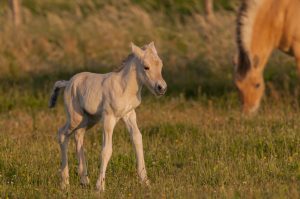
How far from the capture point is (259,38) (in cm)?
1284

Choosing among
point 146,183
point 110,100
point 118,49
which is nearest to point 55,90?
point 110,100

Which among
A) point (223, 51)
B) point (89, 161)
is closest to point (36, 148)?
point (89, 161)

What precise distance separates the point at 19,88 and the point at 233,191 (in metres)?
8.14

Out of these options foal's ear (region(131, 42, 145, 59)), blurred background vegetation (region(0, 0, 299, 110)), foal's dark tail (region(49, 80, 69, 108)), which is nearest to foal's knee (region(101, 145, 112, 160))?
foal's ear (region(131, 42, 145, 59))

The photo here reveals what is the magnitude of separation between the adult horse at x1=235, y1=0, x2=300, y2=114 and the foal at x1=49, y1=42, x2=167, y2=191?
508cm

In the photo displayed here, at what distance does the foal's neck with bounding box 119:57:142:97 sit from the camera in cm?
723

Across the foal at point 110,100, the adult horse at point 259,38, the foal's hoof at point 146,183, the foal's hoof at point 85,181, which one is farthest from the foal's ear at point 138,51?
the adult horse at point 259,38

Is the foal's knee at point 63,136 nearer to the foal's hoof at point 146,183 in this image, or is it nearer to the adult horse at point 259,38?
the foal's hoof at point 146,183

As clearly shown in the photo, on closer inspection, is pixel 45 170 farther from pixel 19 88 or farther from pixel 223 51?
pixel 223 51

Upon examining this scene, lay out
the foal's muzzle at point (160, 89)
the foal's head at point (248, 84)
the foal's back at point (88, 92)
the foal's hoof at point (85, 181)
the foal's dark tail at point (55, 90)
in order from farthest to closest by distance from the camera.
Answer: the foal's head at point (248, 84) → the foal's dark tail at point (55, 90) → the foal's hoof at point (85, 181) → the foal's back at point (88, 92) → the foal's muzzle at point (160, 89)

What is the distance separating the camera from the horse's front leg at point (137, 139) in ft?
23.8

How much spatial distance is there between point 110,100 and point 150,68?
45 cm

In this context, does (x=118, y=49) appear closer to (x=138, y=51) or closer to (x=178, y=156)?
(x=178, y=156)

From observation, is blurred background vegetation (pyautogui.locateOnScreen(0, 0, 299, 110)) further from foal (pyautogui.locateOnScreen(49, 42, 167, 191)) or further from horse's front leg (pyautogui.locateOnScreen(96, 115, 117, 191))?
horse's front leg (pyautogui.locateOnScreen(96, 115, 117, 191))
